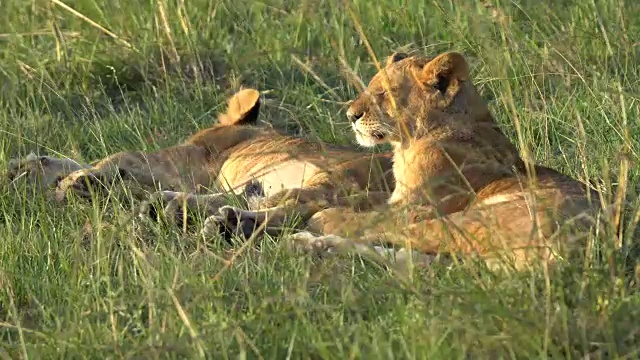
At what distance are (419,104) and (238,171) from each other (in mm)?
1215

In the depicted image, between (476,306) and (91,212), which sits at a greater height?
(476,306)

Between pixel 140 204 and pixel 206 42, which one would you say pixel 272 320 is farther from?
pixel 206 42

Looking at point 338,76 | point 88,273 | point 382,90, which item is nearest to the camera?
point 88,273

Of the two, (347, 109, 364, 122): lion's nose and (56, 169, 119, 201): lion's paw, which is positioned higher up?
(347, 109, 364, 122): lion's nose

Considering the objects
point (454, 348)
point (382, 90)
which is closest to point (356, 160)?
point (382, 90)

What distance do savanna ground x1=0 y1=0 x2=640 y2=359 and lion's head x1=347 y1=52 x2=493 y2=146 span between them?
212mm

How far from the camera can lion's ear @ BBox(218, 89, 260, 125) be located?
19.7 ft

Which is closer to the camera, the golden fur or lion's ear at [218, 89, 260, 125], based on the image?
the golden fur

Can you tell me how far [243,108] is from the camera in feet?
19.9

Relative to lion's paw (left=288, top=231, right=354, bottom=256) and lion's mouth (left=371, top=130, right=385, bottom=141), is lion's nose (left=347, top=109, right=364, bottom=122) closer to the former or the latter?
lion's mouth (left=371, top=130, right=385, bottom=141)

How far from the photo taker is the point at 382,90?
16.0ft

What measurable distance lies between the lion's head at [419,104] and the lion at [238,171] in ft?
0.49

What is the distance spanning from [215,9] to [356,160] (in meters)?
1.90

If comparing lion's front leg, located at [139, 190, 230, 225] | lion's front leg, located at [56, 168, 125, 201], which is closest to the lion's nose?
lion's front leg, located at [139, 190, 230, 225]
